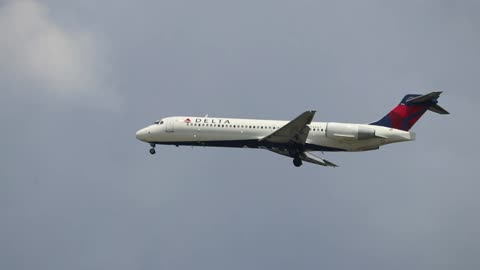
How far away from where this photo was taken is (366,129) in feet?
215

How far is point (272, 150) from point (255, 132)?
218cm

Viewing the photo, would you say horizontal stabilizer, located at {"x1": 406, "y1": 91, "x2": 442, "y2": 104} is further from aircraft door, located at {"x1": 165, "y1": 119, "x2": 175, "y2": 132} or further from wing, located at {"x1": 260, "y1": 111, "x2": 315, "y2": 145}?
aircraft door, located at {"x1": 165, "y1": 119, "x2": 175, "y2": 132}

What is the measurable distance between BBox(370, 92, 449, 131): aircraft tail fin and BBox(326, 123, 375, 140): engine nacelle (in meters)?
2.91

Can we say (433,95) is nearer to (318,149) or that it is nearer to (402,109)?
(402,109)

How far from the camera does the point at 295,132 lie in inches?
2611

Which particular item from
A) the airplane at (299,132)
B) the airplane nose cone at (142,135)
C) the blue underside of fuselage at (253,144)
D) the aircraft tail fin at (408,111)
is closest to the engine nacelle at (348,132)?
the airplane at (299,132)

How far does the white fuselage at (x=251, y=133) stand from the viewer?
217ft

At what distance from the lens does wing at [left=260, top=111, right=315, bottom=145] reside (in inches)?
2547

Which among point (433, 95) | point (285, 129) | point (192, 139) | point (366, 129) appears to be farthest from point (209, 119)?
point (433, 95)

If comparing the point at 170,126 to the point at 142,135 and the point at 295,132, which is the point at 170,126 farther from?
the point at 295,132

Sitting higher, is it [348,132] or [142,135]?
[142,135]

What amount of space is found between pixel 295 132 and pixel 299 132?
0.30 m

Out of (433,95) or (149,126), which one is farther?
(149,126)

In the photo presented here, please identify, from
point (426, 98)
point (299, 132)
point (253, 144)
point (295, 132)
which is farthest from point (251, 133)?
point (426, 98)
